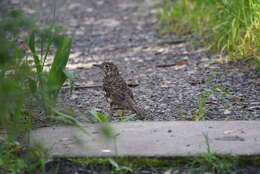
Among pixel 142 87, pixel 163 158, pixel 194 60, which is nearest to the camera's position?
pixel 163 158

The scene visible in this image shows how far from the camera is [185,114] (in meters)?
5.06

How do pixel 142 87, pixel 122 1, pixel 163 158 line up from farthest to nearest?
pixel 122 1 < pixel 142 87 < pixel 163 158

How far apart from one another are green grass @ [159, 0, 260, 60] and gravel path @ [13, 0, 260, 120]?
0.66 feet

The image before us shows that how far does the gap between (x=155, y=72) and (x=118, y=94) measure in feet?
6.59

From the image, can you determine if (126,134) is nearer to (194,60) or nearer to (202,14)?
(194,60)

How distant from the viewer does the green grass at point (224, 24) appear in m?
6.54

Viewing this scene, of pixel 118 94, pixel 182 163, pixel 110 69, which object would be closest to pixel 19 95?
pixel 182 163

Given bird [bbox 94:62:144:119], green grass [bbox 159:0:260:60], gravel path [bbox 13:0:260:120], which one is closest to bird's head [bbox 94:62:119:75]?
bird [bbox 94:62:144:119]

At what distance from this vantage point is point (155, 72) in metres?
6.98

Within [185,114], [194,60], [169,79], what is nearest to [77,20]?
[194,60]

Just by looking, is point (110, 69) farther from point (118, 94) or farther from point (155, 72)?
point (155, 72)

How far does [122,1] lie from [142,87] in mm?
8045

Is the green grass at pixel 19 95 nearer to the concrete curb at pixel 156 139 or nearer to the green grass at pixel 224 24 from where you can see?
the concrete curb at pixel 156 139

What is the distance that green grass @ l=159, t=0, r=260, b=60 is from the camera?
6543 millimetres
